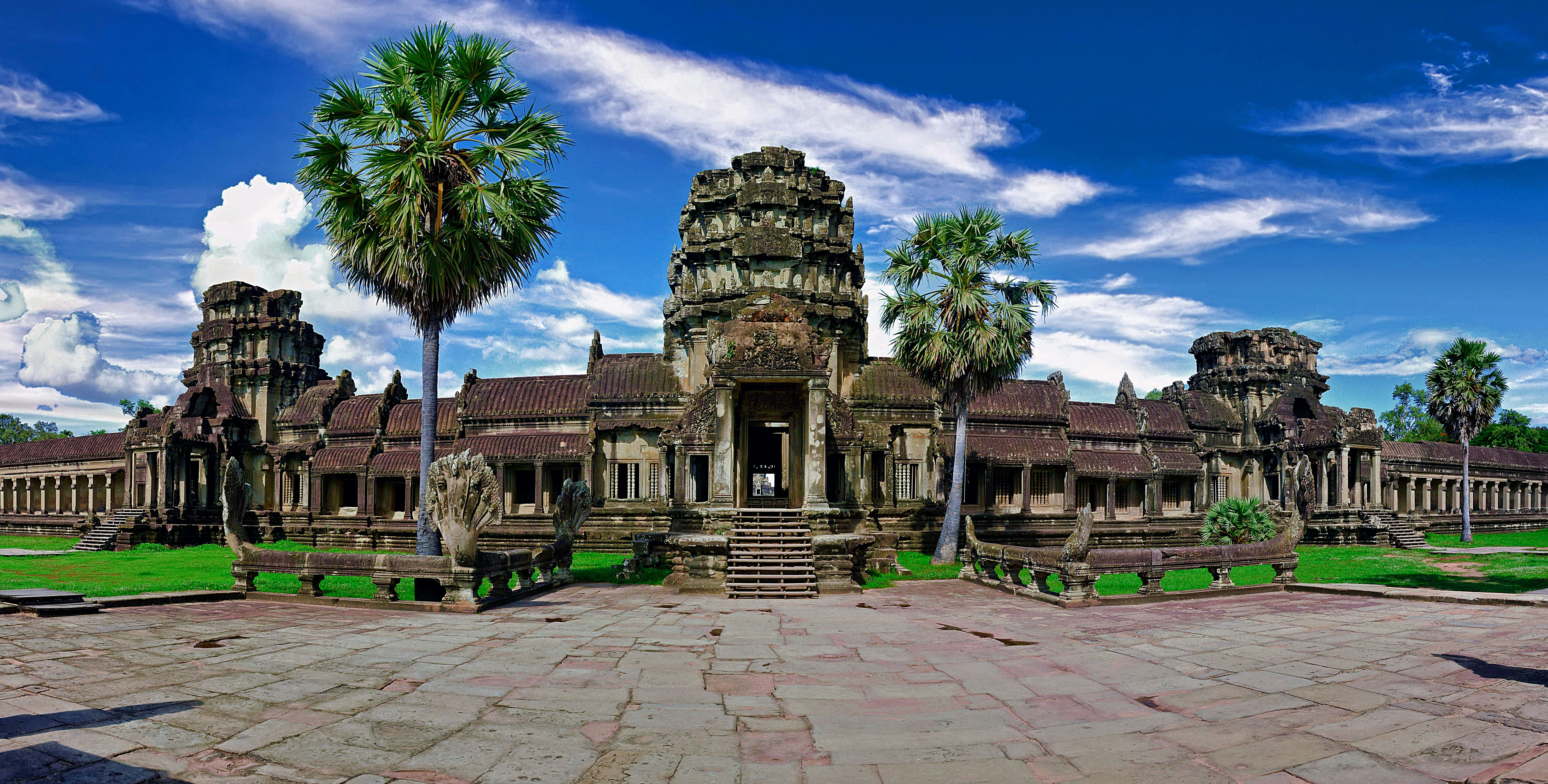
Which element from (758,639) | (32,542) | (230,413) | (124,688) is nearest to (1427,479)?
(758,639)

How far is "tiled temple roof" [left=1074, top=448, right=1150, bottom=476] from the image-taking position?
35750 mm

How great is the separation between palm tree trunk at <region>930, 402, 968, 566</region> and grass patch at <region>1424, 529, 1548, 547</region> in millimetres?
25010

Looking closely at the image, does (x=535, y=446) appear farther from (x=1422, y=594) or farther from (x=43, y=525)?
(x=43, y=525)

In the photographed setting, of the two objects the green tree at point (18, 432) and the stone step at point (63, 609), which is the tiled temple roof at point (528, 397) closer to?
the stone step at point (63, 609)

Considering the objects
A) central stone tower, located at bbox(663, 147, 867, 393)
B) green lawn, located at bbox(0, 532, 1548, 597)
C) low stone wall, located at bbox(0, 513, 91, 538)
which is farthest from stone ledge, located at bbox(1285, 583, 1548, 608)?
low stone wall, located at bbox(0, 513, 91, 538)

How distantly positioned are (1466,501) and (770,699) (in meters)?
46.0

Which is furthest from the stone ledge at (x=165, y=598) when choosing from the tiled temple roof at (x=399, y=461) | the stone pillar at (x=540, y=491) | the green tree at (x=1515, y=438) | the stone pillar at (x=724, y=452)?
the green tree at (x=1515, y=438)

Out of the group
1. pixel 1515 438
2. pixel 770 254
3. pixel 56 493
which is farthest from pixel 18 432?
pixel 1515 438

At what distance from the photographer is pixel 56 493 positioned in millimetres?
45531

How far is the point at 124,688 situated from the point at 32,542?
133ft

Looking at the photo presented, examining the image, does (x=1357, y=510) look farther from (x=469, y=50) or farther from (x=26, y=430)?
(x=26, y=430)

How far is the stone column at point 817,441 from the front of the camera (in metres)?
20.0

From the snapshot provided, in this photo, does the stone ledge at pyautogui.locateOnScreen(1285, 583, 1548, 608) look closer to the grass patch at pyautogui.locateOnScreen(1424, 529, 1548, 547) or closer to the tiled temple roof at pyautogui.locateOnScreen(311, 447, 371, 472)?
the grass patch at pyautogui.locateOnScreen(1424, 529, 1548, 547)

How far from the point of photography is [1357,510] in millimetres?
37188
